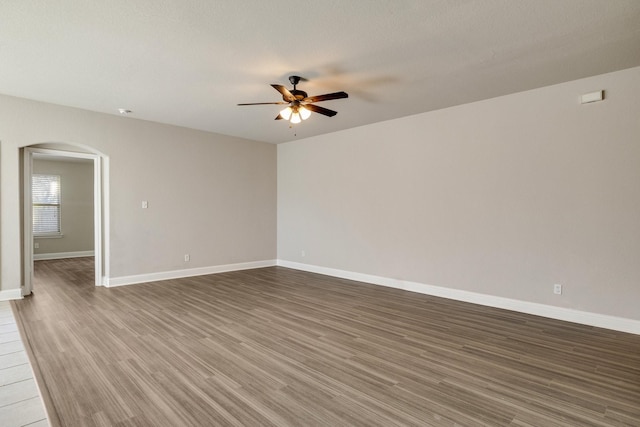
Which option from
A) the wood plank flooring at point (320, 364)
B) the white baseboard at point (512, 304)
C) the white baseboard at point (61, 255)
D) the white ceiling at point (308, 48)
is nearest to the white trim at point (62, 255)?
the white baseboard at point (61, 255)

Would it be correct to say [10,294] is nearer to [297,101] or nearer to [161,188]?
[161,188]

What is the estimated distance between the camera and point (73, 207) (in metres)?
8.69

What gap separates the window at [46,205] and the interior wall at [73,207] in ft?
0.33

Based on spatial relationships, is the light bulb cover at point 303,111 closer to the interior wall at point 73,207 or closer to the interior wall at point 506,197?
the interior wall at point 506,197

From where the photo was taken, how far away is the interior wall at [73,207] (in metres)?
8.31

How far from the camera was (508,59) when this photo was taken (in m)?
3.28

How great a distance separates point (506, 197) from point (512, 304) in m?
1.38

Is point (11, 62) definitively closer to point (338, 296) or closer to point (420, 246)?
point (338, 296)

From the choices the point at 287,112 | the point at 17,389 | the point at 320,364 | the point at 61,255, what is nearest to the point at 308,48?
the point at 287,112

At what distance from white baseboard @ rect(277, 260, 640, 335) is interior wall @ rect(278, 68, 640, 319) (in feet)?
0.22

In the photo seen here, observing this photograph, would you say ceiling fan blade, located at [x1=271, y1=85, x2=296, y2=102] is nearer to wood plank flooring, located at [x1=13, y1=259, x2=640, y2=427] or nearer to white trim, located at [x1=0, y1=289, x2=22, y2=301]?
wood plank flooring, located at [x1=13, y1=259, x2=640, y2=427]

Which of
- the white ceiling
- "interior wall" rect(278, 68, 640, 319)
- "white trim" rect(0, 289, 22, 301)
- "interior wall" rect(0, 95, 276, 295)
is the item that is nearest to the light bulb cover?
the white ceiling

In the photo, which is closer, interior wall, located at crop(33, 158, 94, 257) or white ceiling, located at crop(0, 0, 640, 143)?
white ceiling, located at crop(0, 0, 640, 143)

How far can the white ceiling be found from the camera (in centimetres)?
249
